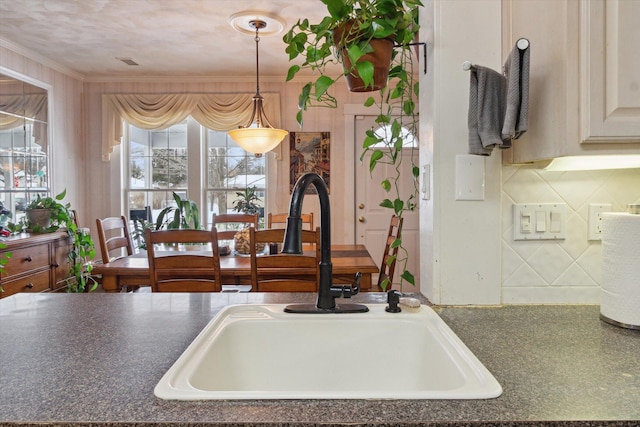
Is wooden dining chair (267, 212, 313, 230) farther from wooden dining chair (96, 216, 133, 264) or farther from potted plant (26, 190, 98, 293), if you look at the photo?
potted plant (26, 190, 98, 293)

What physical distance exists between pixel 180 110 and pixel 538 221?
4230 mm

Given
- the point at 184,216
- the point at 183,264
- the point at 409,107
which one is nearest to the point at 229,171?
the point at 184,216

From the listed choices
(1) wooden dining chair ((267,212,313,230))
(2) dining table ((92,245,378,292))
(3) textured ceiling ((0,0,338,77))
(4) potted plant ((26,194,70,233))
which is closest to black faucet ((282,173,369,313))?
(2) dining table ((92,245,378,292))

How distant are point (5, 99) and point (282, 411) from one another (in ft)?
14.0

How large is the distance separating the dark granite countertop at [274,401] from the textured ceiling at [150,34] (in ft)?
8.34

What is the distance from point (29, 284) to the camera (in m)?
3.36

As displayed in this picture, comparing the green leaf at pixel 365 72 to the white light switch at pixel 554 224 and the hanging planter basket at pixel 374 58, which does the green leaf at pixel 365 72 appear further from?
the white light switch at pixel 554 224

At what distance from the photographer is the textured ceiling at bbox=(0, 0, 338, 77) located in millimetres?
3057

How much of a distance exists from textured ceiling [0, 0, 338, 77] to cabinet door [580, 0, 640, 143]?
8.06 ft

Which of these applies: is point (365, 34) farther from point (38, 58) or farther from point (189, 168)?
point (38, 58)

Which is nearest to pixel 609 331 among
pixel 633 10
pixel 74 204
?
pixel 633 10

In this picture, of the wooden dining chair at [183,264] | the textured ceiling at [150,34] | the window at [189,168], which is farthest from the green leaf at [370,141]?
the window at [189,168]

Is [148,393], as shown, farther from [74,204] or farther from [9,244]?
[74,204]

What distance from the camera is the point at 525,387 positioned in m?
0.68
